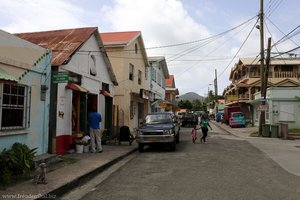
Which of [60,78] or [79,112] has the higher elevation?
[60,78]

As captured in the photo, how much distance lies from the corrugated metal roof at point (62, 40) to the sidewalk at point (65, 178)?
12.2ft

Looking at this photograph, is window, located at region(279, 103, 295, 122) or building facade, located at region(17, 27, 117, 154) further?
window, located at region(279, 103, 295, 122)

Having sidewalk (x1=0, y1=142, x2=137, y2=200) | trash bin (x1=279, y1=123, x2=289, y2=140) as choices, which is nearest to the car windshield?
sidewalk (x1=0, y1=142, x2=137, y2=200)

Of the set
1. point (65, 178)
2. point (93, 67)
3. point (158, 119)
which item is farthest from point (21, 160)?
point (158, 119)

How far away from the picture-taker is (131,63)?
26875 mm

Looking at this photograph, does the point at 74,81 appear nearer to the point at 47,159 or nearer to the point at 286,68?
the point at 47,159

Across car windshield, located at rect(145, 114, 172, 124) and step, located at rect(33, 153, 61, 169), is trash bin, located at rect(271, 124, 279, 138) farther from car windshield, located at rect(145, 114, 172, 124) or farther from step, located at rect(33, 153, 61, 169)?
step, located at rect(33, 153, 61, 169)

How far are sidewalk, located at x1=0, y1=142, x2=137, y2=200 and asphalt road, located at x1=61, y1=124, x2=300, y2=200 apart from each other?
52 centimetres

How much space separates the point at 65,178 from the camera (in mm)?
8711

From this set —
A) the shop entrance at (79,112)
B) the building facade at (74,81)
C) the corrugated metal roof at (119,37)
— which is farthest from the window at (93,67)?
the corrugated metal roof at (119,37)

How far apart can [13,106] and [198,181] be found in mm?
5568

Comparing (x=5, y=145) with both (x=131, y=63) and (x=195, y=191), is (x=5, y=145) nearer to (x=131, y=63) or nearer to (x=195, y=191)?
(x=195, y=191)

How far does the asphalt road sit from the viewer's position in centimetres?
761

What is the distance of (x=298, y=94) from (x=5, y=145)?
29.1 metres
